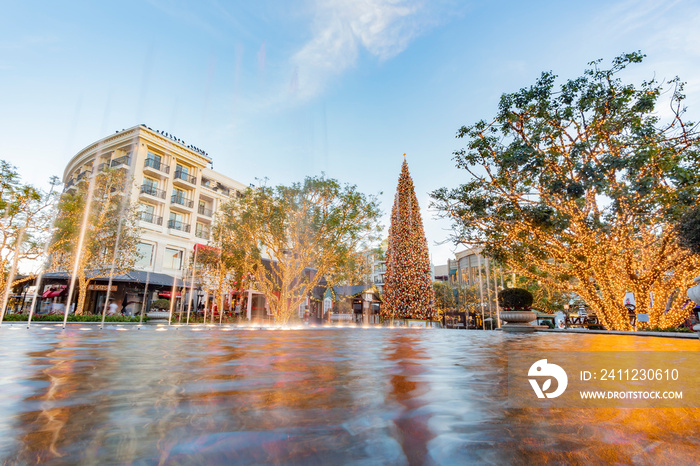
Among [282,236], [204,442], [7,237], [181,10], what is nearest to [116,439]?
[204,442]

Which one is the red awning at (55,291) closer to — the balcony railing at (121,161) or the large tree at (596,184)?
the balcony railing at (121,161)

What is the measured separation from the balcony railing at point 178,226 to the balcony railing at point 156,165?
5.08 metres

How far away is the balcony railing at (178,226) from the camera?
3105cm

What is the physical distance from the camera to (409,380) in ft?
7.82

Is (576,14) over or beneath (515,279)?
over

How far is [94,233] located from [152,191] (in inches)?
457

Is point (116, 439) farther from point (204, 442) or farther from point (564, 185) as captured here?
point (564, 185)

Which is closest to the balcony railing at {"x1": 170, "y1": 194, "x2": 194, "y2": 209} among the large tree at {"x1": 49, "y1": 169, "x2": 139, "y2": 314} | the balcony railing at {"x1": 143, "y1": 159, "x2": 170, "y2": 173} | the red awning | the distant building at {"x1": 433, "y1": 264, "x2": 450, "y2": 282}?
the balcony railing at {"x1": 143, "y1": 159, "x2": 170, "y2": 173}

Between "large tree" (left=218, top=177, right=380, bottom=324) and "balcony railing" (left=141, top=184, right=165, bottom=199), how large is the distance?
1386cm

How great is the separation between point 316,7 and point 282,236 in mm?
12190

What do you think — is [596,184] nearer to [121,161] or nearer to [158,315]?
[158,315]

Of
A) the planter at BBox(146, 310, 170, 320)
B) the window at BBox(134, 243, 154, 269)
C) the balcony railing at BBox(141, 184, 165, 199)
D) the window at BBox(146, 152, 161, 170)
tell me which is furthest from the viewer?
the window at BBox(146, 152, 161, 170)

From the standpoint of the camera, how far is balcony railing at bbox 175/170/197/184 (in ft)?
107

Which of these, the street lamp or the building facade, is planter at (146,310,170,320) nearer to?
the building facade
